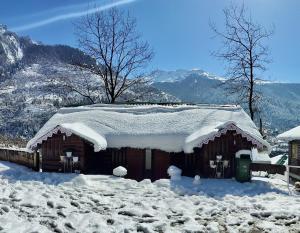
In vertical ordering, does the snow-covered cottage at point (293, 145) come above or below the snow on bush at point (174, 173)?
above

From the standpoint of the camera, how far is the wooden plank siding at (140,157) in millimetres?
22344

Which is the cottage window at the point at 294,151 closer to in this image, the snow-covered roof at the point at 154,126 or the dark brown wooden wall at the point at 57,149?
the snow-covered roof at the point at 154,126

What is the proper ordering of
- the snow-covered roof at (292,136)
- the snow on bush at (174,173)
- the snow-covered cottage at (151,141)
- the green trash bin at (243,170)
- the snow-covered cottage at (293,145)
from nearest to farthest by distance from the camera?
1. the snow on bush at (174,173)
2. the green trash bin at (243,170)
3. the snow-covered cottage at (151,141)
4. the snow-covered cottage at (293,145)
5. the snow-covered roof at (292,136)

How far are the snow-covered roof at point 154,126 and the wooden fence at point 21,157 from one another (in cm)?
98

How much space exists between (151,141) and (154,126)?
1.27m

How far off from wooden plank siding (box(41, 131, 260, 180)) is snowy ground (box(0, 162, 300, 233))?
242cm

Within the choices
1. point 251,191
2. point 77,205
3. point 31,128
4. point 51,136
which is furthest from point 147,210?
point 31,128

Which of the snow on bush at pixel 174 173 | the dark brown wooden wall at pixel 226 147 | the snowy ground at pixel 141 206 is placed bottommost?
the snowy ground at pixel 141 206

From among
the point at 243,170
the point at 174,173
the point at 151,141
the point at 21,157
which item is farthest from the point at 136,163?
the point at 21,157

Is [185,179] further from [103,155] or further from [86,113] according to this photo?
[86,113]

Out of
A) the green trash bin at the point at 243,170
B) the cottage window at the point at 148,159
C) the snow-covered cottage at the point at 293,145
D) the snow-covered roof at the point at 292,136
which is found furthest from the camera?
the snow-covered roof at the point at 292,136

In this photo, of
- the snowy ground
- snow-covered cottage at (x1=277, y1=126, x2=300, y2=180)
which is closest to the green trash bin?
the snowy ground

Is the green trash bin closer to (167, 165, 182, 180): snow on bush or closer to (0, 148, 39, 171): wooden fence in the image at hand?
(167, 165, 182, 180): snow on bush

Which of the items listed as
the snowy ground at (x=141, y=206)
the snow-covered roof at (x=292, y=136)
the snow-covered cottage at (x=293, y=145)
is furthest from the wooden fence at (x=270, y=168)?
the snow-covered roof at (x=292, y=136)
